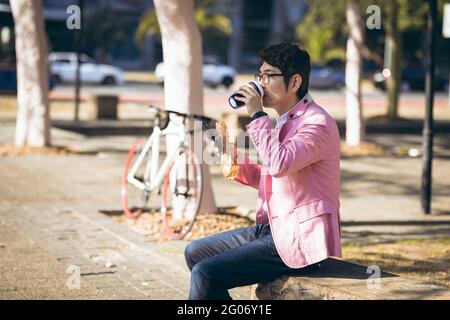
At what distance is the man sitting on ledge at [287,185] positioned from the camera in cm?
512

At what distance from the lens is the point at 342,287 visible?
5188 mm

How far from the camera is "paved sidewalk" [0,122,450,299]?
7492 millimetres

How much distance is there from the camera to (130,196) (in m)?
11.6

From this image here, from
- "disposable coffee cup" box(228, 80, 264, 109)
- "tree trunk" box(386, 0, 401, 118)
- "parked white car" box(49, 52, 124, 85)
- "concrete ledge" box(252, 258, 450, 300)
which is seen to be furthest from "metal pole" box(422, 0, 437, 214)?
"parked white car" box(49, 52, 124, 85)

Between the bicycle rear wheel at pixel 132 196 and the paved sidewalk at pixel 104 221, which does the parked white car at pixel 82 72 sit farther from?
the bicycle rear wheel at pixel 132 196

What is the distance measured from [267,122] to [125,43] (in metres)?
64.1

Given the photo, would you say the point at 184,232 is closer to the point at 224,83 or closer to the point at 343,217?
the point at 343,217

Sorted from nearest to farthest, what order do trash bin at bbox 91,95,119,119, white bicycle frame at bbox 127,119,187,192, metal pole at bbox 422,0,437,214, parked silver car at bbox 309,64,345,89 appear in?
white bicycle frame at bbox 127,119,187,192, metal pole at bbox 422,0,437,214, trash bin at bbox 91,95,119,119, parked silver car at bbox 309,64,345,89

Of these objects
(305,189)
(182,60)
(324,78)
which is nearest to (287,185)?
(305,189)

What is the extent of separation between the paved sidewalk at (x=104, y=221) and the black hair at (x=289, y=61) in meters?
2.23

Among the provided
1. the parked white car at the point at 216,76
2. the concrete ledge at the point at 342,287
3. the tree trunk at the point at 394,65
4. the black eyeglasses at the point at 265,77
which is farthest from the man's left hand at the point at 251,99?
the parked white car at the point at 216,76

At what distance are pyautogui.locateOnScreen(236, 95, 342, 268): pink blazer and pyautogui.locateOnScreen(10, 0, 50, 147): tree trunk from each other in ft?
35.3

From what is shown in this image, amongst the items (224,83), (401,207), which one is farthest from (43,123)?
(224,83)

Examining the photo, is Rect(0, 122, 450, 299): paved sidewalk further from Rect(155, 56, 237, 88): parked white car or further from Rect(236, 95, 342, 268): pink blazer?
Rect(155, 56, 237, 88): parked white car
